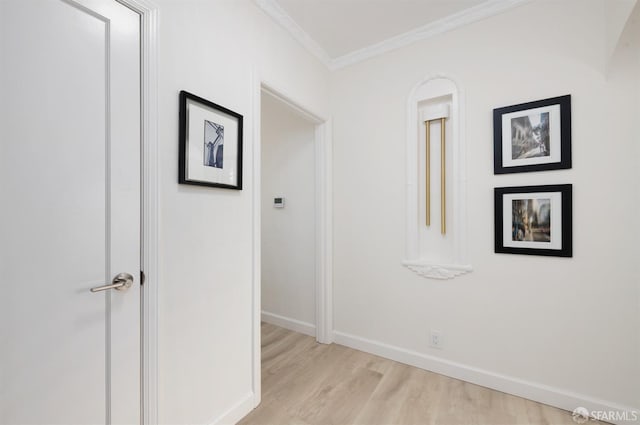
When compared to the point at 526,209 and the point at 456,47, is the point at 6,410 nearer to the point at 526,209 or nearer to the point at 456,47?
the point at 526,209

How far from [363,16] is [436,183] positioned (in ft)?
4.62

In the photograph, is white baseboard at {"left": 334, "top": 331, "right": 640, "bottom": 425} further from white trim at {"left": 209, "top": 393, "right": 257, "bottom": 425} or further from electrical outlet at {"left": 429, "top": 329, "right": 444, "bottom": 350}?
white trim at {"left": 209, "top": 393, "right": 257, "bottom": 425}

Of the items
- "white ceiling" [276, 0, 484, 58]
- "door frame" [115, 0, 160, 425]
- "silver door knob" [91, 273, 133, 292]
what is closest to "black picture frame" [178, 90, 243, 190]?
"door frame" [115, 0, 160, 425]

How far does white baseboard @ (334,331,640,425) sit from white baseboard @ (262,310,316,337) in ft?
1.58

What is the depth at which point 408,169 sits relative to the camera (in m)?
2.35

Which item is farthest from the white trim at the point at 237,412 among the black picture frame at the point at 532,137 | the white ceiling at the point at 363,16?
the white ceiling at the point at 363,16

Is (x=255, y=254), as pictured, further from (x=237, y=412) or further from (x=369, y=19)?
(x=369, y=19)

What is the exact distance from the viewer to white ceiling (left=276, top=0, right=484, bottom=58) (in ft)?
6.53

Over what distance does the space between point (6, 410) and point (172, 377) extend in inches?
22.1

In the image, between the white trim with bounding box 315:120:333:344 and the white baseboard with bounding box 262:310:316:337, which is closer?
the white trim with bounding box 315:120:333:344

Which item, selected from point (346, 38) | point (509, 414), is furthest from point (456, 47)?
point (509, 414)

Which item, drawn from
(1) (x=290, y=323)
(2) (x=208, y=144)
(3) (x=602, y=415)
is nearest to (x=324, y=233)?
(1) (x=290, y=323)

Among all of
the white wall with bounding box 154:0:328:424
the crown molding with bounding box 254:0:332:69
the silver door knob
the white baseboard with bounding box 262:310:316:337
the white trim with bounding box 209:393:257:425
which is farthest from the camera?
the white baseboard with bounding box 262:310:316:337

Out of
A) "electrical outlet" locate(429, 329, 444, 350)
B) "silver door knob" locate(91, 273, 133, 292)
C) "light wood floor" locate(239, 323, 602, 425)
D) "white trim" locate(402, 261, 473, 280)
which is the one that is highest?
"silver door knob" locate(91, 273, 133, 292)
